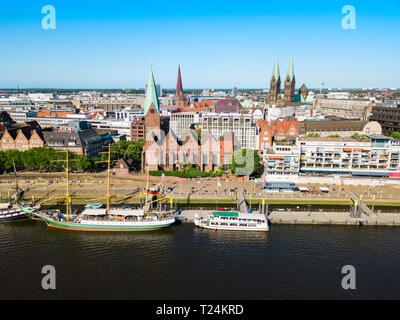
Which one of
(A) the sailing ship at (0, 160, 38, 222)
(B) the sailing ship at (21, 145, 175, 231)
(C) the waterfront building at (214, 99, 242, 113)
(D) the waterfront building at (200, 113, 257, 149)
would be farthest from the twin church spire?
(A) the sailing ship at (0, 160, 38, 222)

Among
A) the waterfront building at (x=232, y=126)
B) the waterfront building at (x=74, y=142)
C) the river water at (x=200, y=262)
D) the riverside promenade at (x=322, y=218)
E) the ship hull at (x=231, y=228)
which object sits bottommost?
the river water at (x=200, y=262)

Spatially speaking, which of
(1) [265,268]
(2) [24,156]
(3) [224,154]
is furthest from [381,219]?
(2) [24,156]

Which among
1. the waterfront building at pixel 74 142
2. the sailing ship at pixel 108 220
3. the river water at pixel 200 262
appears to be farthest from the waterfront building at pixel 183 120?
the river water at pixel 200 262

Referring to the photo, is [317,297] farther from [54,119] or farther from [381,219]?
[54,119]

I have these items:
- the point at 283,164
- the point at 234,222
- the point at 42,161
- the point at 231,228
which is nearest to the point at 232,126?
the point at 283,164

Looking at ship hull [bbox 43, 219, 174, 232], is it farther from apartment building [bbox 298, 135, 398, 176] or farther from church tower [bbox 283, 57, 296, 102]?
church tower [bbox 283, 57, 296, 102]

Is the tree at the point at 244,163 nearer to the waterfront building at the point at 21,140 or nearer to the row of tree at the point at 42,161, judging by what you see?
the row of tree at the point at 42,161
